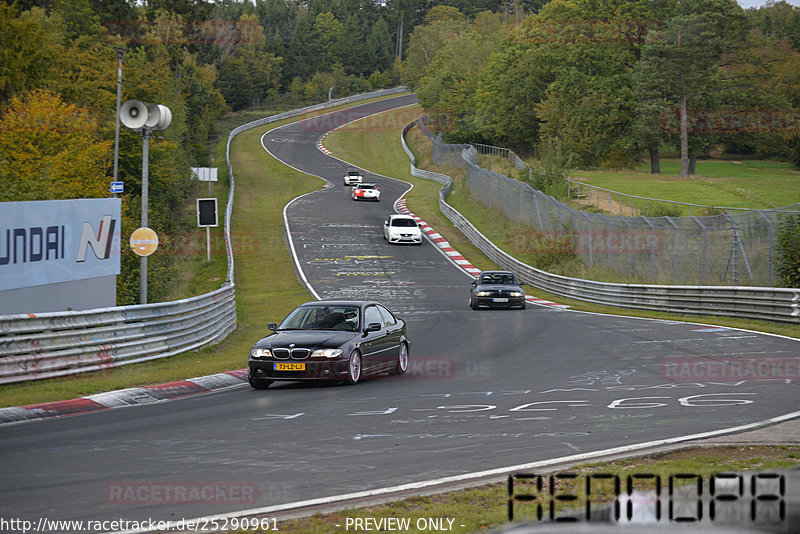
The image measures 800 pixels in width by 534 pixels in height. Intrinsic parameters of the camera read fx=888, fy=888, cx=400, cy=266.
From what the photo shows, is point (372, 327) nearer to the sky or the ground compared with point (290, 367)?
nearer to the sky

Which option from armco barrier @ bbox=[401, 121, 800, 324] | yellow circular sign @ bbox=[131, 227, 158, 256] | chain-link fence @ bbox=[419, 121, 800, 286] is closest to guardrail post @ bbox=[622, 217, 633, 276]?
chain-link fence @ bbox=[419, 121, 800, 286]

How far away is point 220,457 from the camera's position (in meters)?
8.44

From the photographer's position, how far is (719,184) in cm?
6900

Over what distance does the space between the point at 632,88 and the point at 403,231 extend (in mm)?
40088

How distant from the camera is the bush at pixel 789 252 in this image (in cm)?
2459

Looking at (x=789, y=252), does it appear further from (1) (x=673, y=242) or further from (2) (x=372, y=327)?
(2) (x=372, y=327)

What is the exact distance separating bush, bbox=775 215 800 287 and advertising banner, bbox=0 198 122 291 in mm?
17816

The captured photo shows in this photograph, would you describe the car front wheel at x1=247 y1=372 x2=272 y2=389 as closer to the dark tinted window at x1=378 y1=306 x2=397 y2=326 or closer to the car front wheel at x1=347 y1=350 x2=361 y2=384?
the car front wheel at x1=347 y1=350 x2=361 y2=384

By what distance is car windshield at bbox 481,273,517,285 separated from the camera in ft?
106

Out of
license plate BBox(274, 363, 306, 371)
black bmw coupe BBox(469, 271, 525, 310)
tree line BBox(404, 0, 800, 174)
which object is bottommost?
black bmw coupe BBox(469, 271, 525, 310)

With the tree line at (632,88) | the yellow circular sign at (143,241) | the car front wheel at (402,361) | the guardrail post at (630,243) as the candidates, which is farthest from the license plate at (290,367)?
the tree line at (632,88)

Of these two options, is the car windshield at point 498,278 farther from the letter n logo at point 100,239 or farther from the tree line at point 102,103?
the letter n logo at point 100,239

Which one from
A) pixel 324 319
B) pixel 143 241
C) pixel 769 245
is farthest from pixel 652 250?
pixel 143 241

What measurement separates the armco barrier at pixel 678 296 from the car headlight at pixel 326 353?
14.1m
